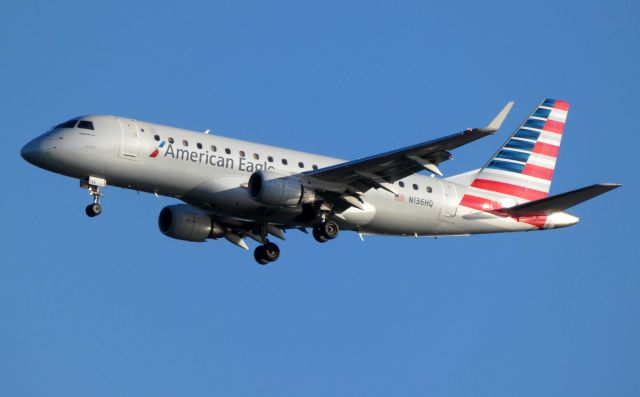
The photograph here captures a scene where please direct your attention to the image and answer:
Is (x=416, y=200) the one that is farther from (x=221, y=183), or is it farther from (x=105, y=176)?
(x=105, y=176)

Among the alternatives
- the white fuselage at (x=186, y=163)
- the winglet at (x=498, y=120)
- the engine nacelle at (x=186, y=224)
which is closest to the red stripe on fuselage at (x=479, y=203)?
the white fuselage at (x=186, y=163)

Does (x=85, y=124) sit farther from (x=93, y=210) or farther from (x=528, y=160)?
(x=528, y=160)

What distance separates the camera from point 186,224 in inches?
1976

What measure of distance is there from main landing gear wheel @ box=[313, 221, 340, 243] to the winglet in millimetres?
9208

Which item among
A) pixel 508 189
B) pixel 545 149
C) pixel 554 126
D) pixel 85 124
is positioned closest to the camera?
pixel 85 124

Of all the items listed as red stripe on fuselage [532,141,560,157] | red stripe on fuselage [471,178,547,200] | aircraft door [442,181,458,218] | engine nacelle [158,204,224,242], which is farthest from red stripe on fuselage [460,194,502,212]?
engine nacelle [158,204,224,242]

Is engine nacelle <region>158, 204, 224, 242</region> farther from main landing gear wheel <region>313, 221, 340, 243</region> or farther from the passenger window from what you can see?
the passenger window

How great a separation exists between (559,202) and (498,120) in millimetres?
9296

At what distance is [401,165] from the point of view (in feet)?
152

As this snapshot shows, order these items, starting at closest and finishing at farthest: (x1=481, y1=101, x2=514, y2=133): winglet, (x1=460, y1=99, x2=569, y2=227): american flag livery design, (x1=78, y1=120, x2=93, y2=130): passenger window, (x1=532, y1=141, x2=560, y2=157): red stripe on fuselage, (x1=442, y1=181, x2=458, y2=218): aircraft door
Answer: (x1=481, y1=101, x2=514, y2=133): winglet, (x1=78, y1=120, x2=93, y2=130): passenger window, (x1=442, y1=181, x2=458, y2=218): aircraft door, (x1=460, y1=99, x2=569, y2=227): american flag livery design, (x1=532, y1=141, x2=560, y2=157): red stripe on fuselage

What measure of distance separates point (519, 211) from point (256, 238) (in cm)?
1121

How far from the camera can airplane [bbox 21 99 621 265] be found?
4522 cm

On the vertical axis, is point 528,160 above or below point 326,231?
above

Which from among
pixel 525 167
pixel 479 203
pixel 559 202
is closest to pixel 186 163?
pixel 479 203
